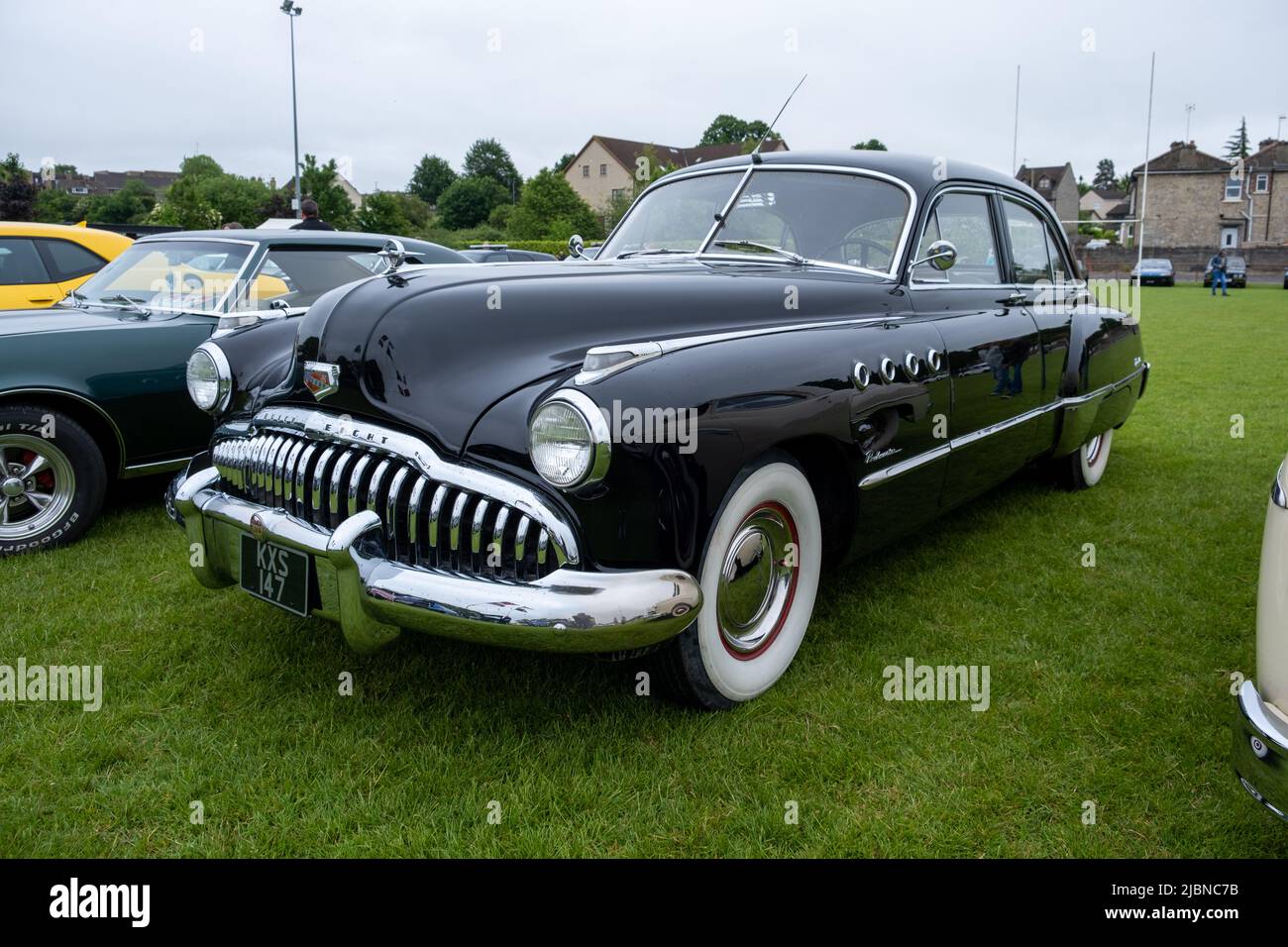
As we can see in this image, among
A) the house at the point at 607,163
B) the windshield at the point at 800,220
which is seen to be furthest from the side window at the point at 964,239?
the house at the point at 607,163

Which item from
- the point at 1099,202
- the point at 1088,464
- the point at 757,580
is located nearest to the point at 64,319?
the point at 757,580

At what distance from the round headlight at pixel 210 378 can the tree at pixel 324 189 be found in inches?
1078

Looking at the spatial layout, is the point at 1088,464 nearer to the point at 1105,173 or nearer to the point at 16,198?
the point at 16,198

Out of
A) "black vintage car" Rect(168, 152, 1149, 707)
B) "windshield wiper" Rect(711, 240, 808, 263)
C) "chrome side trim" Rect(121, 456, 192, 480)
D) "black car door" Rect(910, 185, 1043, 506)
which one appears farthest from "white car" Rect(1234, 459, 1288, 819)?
"chrome side trim" Rect(121, 456, 192, 480)

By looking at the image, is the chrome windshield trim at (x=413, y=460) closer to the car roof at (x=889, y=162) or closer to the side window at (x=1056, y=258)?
the car roof at (x=889, y=162)

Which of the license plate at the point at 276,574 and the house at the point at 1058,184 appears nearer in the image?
the license plate at the point at 276,574

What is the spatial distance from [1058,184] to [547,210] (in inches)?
1844

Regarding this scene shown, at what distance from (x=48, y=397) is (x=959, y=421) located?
13.0 ft

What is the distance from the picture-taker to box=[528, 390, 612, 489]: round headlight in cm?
216

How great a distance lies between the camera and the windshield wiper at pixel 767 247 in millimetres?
3604

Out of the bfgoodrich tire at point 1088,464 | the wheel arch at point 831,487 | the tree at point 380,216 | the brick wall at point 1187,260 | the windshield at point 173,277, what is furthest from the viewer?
the brick wall at point 1187,260

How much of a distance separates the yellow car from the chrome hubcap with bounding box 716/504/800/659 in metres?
5.55
